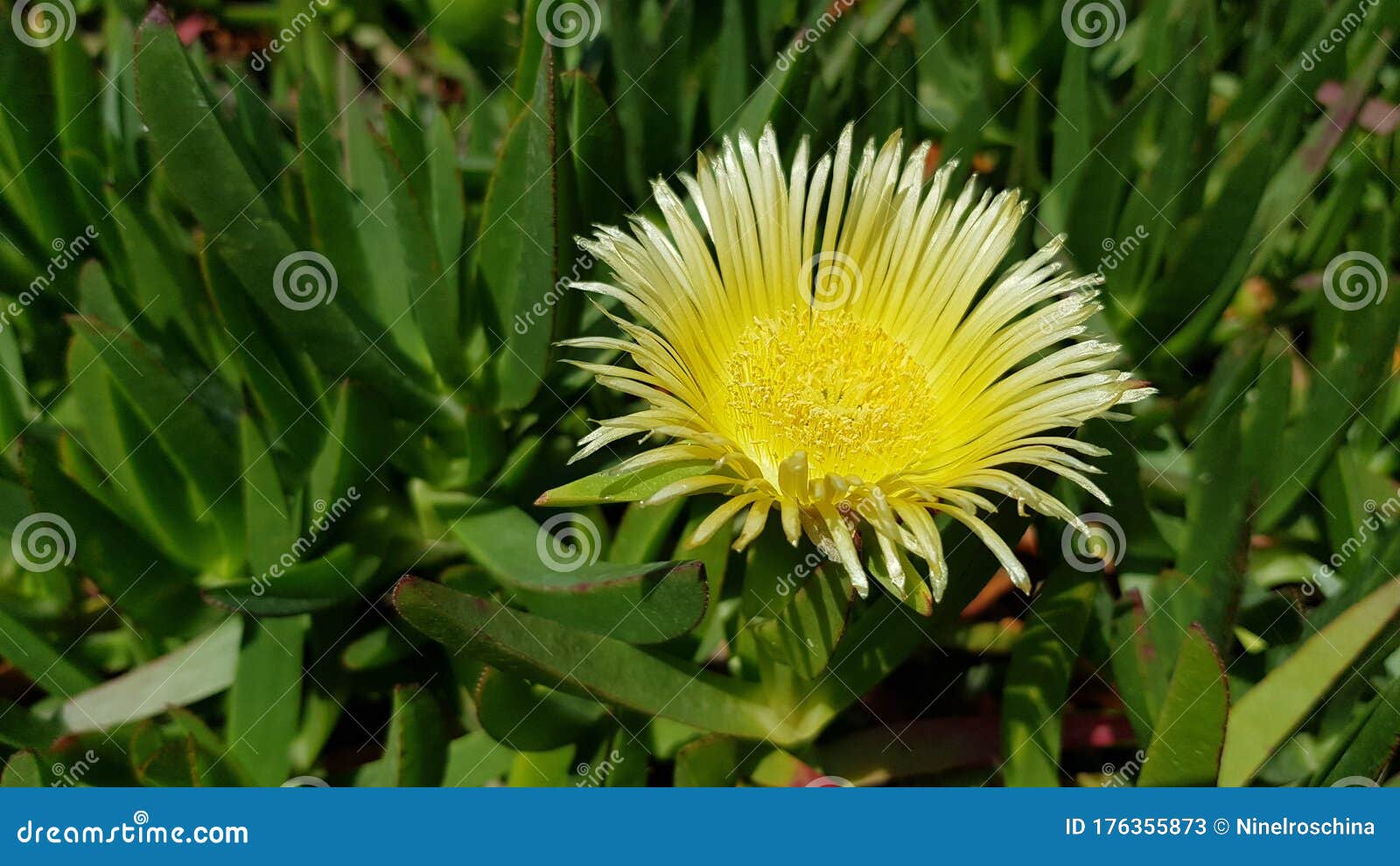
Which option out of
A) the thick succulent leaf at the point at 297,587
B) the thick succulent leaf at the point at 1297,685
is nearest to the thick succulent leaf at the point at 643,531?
the thick succulent leaf at the point at 297,587

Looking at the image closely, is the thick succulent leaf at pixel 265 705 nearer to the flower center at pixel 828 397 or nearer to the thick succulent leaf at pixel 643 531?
the thick succulent leaf at pixel 643 531

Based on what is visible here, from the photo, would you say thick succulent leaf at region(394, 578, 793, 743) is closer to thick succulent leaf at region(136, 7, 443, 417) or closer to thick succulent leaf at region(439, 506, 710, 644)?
thick succulent leaf at region(439, 506, 710, 644)

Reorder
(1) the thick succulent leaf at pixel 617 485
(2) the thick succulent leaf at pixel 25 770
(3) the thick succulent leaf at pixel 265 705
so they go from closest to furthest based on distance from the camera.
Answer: (1) the thick succulent leaf at pixel 617 485, (2) the thick succulent leaf at pixel 25 770, (3) the thick succulent leaf at pixel 265 705

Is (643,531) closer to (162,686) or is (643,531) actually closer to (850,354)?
(850,354)

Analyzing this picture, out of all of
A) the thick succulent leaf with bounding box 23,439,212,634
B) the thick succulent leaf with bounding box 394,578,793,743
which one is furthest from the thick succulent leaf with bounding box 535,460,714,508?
the thick succulent leaf with bounding box 23,439,212,634

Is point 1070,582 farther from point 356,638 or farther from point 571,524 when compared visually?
point 356,638

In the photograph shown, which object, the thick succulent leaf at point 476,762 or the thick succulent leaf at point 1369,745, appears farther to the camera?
the thick succulent leaf at point 476,762

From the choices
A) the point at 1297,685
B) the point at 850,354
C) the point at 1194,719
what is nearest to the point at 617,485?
the point at 850,354
